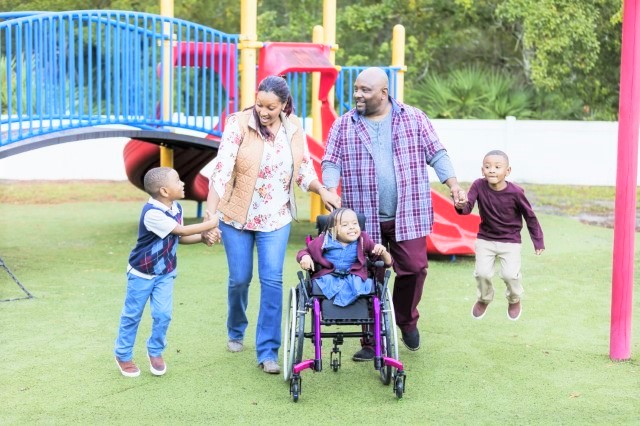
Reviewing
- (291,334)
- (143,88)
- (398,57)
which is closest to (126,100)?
(143,88)

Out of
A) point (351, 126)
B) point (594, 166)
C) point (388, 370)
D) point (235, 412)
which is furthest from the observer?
point (594, 166)

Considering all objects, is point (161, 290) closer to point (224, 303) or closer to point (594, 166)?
point (224, 303)

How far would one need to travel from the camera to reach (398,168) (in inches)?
253

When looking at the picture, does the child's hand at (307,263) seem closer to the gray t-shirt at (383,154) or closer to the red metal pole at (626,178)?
the gray t-shirt at (383,154)

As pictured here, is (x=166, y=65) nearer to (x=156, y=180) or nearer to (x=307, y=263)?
(x=156, y=180)

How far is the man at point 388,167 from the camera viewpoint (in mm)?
6441

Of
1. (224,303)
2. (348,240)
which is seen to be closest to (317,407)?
(348,240)

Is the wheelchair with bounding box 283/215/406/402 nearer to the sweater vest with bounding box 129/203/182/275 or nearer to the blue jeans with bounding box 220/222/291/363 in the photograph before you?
the blue jeans with bounding box 220/222/291/363

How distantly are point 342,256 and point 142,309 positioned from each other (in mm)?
1213

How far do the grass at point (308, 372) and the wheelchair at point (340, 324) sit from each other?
0.14m

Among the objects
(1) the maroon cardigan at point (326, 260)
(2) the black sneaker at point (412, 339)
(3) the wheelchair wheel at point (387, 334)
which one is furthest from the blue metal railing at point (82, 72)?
(3) the wheelchair wheel at point (387, 334)

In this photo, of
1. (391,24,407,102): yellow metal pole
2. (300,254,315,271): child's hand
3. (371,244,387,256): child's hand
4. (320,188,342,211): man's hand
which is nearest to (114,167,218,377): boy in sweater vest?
(300,254,315,271): child's hand

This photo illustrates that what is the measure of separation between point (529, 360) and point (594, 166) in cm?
1442

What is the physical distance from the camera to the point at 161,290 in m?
6.16
